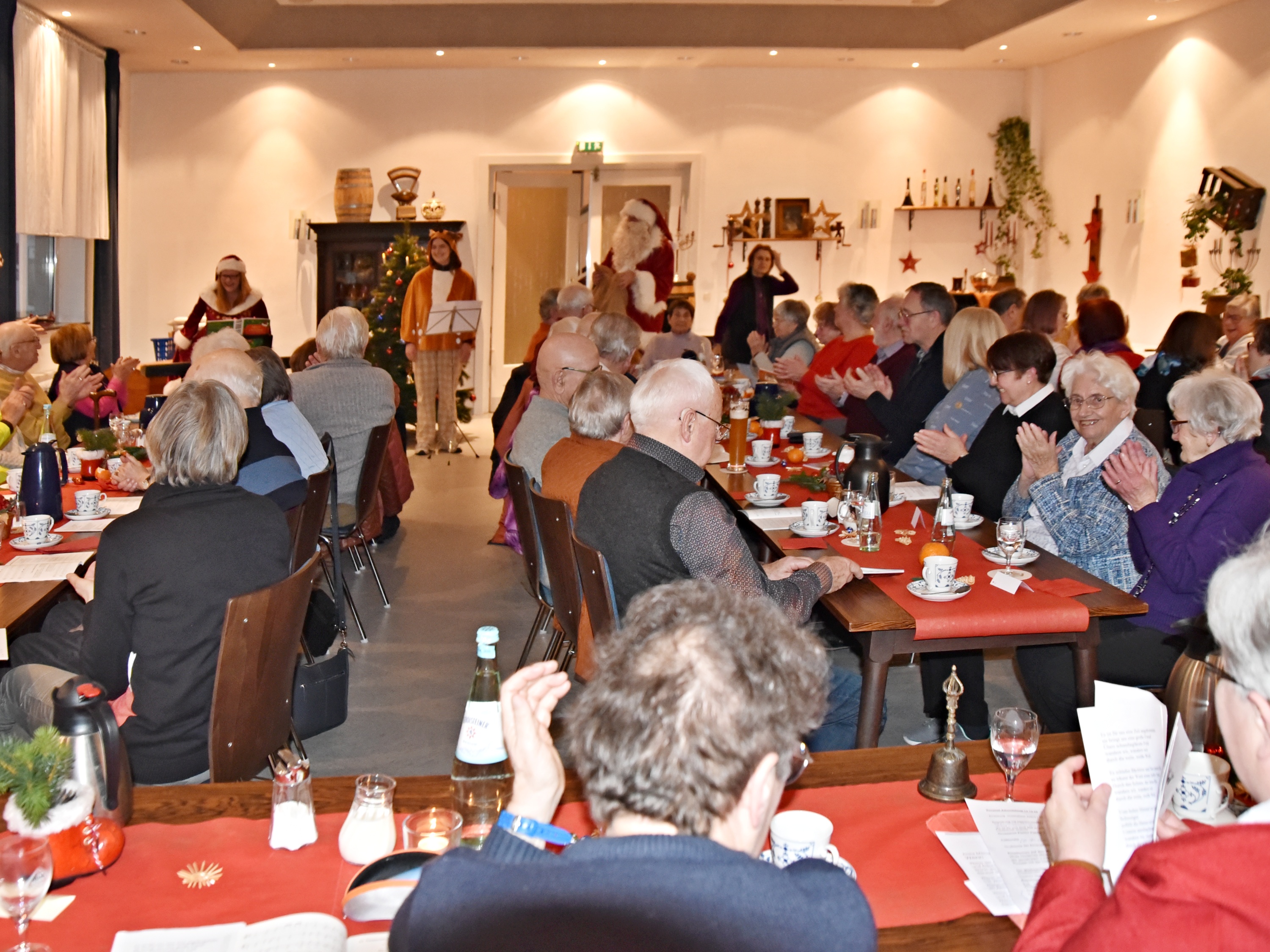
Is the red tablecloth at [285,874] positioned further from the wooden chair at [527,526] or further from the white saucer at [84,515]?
the white saucer at [84,515]

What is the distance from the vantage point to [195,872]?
148 cm

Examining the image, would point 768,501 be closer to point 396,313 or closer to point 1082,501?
point 1082,501

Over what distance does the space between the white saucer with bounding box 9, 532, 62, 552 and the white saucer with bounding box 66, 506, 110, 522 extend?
0.27 m

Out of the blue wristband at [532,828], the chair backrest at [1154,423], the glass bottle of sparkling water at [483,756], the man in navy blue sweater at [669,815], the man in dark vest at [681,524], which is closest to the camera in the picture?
the man in navy blue sweater at [669,815]

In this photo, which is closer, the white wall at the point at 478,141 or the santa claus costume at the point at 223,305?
the santa claus costume at the point at 223,305

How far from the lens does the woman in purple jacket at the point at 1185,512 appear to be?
9.40ft

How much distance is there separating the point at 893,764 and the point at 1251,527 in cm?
154

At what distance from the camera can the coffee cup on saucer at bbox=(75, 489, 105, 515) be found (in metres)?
3.51

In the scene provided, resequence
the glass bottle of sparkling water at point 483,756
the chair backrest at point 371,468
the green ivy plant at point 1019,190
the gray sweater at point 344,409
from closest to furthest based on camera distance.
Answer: the glass bottle of sparkling water at point 483,756 < the chair backrest at point 371,468 < the gray sweater at point 344,409 < the green ivy plant at point 1019,190

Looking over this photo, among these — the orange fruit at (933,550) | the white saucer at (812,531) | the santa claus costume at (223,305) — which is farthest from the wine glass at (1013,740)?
the santa claus costume at (223,305)

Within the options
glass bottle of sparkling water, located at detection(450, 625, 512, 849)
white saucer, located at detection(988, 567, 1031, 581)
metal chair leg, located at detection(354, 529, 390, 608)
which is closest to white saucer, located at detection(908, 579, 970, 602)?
white saucer, located at detection(988, 567, 1031, 581)

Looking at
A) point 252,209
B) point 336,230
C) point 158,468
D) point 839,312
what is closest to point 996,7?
point 839,312

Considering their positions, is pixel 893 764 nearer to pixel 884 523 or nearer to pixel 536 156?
pixel 884 523

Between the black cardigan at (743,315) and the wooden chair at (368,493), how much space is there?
496 cm
